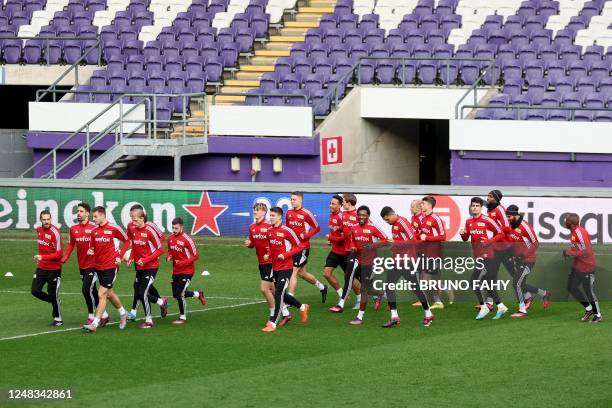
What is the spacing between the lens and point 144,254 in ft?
66.0

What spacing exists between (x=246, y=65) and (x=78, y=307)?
53.9ft

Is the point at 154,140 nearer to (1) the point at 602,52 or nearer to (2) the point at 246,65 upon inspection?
(2) the point at 246,65

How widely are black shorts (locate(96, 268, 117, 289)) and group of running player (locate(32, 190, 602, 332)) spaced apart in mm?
20

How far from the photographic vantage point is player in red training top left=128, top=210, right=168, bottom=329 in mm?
20016

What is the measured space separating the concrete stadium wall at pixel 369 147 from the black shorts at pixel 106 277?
584 inches

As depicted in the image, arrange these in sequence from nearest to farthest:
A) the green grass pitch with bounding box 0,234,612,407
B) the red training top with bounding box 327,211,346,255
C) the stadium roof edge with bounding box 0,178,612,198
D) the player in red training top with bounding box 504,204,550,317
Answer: the green grass pitch with bounding box 0,234,612,407 < the player in red training top with bounding box 504,204,550,317 < the red training top with bounding box 327,211,346,255 < the stadium roof edge with bounding box 0,178,612,198

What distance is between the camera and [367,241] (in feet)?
68.8

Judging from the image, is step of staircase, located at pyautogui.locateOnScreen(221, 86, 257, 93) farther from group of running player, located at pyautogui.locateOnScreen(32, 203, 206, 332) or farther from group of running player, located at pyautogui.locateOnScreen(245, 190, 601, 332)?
group of running player, located at pyautogui.locateOnScreen(32, 203, 206, 332)

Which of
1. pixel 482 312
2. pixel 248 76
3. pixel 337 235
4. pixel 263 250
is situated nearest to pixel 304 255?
pixel 337 235

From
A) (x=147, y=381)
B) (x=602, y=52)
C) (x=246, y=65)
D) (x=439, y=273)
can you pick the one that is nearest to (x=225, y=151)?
(x=246, y=65)

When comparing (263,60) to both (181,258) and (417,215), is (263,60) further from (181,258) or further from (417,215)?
(181,258)

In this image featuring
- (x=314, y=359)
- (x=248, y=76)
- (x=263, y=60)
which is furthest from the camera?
(x=263, y=60)

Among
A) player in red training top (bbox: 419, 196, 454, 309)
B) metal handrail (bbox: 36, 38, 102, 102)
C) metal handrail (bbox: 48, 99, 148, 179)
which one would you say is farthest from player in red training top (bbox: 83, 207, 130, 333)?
metal handrail (bbox: 36, 38, 102, 102)

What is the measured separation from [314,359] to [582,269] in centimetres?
516
